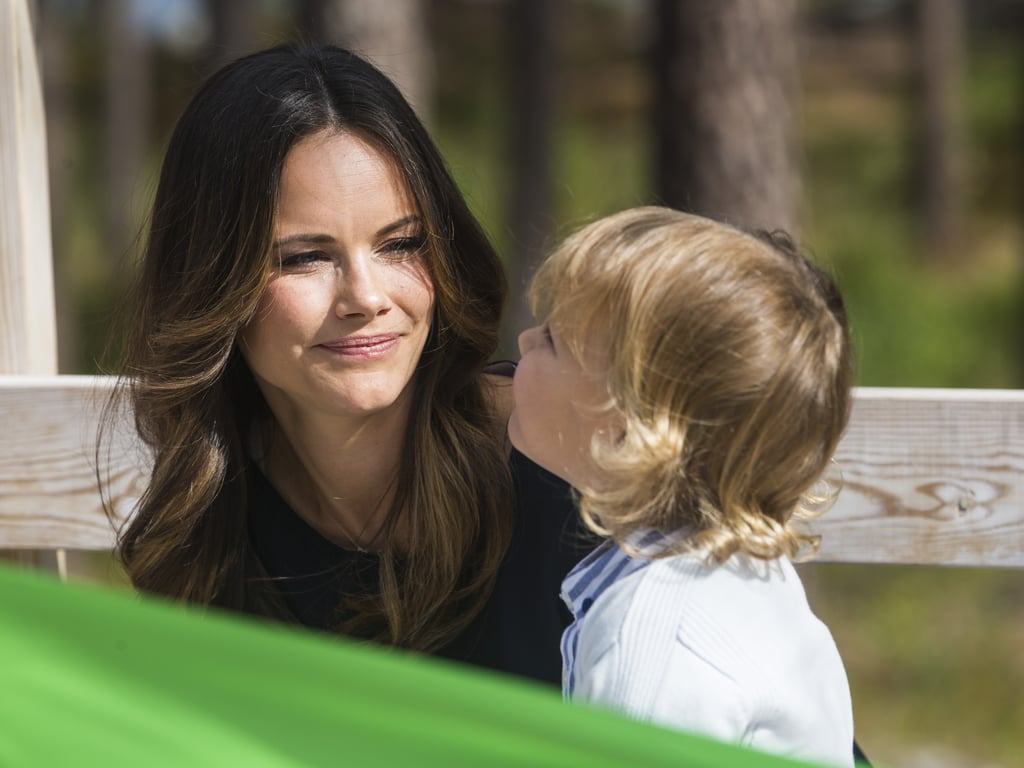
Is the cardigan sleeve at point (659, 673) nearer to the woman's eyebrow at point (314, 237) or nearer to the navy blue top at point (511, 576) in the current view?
the navy blue top at point (511, 576)

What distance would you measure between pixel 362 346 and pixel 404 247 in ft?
0.64

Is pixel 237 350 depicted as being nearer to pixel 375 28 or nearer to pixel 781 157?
pixel 781 157

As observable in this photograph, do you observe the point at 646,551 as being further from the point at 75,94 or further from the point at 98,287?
the point at 75,94

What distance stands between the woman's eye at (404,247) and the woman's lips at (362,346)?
141 millimetres

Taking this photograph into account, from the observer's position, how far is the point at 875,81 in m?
21.6

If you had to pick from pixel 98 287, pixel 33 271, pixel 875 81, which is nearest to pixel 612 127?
pixel 875 81

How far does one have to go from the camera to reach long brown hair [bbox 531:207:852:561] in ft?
5.35

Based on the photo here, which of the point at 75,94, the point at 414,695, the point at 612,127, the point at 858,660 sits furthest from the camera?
the point at 75,94

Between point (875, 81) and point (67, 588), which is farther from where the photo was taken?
point (875, 81)

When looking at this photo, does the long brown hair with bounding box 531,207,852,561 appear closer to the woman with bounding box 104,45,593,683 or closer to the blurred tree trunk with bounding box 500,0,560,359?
the woman with bounding box 104,45,593,683

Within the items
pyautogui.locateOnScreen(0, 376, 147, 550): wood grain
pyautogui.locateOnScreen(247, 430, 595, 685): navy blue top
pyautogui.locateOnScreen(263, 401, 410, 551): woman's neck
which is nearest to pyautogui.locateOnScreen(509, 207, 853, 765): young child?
pyautogui.locateOnScreen(247, 430, 595, 685): navy blue top

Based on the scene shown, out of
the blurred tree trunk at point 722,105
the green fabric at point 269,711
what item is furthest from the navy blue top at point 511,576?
the blurred tree trunk at point 722,105

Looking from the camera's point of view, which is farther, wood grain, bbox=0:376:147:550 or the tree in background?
the tree in background

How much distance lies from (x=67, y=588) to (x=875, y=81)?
21863 millimetres
